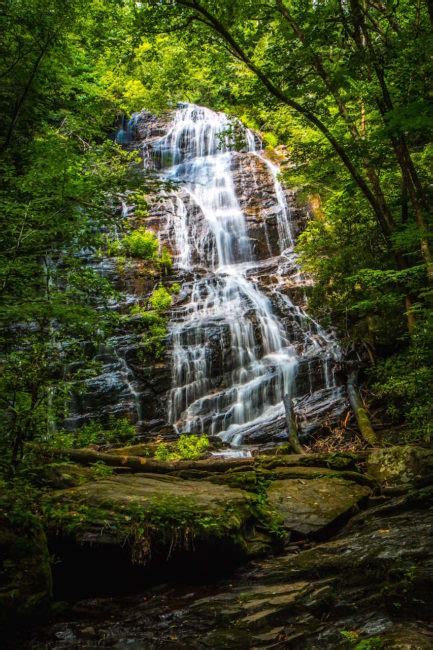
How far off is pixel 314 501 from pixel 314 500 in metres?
0.03

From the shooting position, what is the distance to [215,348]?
48.4ft

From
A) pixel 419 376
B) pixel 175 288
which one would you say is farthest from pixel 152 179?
pixel 175 288

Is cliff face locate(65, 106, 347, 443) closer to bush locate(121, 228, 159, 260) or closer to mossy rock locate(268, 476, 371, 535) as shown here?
bush locate(121, 228, 159, 260)

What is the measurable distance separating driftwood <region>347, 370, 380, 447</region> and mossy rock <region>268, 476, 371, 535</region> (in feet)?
9.58

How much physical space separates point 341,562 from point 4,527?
3.32 metres

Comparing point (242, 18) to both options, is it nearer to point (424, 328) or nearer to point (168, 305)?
point (424, 328)

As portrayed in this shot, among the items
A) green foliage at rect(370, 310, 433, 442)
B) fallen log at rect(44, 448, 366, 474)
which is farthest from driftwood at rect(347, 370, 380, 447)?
fallen log at rect(44, 448, 366, 474)

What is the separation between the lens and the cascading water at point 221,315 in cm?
1291

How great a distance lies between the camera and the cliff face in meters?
12.8

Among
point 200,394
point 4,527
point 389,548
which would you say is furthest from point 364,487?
point 200,394

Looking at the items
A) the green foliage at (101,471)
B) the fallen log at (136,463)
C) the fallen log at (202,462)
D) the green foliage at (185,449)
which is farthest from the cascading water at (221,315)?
the green foliage at (101,471)

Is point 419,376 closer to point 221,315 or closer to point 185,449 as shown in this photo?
point 185,449

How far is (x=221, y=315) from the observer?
16.1 metres

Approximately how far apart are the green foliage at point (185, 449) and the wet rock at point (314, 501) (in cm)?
341
